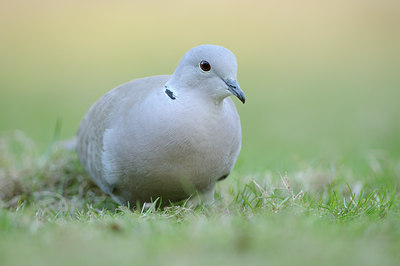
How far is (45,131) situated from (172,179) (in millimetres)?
4853

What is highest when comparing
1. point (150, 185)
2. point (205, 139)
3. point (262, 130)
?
point (205, 139)

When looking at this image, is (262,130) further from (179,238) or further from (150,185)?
(179,238)

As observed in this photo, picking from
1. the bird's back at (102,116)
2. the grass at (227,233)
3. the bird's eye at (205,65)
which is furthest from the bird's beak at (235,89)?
the grass at (227,233)

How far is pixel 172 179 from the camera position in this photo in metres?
3.53

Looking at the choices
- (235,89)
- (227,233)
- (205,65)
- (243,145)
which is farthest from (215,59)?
(243,145)

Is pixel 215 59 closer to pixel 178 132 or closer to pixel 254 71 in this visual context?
pixel 178 132

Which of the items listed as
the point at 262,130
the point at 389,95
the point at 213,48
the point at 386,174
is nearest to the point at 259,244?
the point at 213,48

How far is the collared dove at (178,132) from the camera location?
3365mm

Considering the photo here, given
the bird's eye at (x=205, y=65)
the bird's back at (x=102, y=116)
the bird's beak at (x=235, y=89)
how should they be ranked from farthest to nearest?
1. the bird's back at (x=102, y=116)
2. the bird's eye at (x=205, y=65)
3. the bird's beak at (x=235, y=89)

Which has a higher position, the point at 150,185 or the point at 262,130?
the point at 150,185

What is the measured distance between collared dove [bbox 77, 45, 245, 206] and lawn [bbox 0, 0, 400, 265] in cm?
23

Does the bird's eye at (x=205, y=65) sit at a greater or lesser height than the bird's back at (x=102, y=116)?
greater

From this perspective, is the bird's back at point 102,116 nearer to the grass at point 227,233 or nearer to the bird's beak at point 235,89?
the grass at point 227,233

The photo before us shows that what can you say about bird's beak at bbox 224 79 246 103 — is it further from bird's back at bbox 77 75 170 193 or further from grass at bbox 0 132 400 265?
grass at bbox 0 132 400 265
